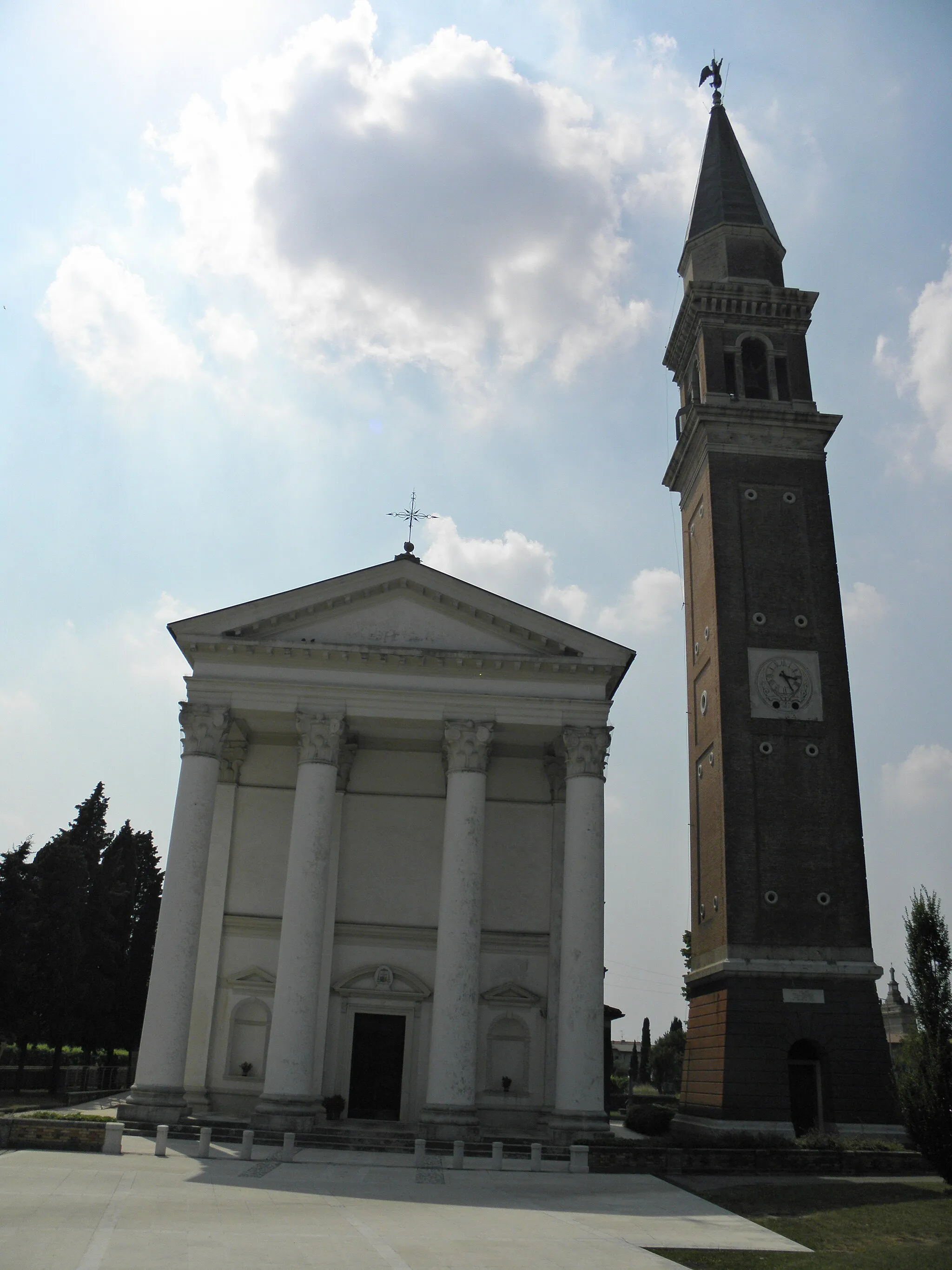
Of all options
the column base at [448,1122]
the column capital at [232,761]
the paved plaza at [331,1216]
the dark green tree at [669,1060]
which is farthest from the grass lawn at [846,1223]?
the dark green tree at [669,1060]

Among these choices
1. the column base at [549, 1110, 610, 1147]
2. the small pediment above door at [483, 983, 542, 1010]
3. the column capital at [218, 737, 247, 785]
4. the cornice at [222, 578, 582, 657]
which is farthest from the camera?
the column capital at [218, 737, 247, 785]

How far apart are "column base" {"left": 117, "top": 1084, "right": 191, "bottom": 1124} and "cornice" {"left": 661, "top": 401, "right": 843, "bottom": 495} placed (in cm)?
2606

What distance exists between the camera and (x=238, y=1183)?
58.2ft

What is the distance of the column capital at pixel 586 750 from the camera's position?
27906 millimetres

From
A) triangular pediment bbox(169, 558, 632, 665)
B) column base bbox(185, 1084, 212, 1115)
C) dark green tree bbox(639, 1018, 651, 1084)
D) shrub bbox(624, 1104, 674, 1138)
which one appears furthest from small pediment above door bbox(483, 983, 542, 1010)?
dark green tree bbox(639, 1018, 651, 1084)

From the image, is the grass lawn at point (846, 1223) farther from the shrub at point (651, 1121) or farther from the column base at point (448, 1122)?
the shrub at point (651, 1121)

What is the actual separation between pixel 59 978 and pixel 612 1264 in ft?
99.9

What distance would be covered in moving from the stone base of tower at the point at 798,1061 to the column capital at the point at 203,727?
16.2 m

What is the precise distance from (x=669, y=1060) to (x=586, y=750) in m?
64.5

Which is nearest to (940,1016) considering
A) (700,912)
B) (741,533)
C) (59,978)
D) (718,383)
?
(700,912)

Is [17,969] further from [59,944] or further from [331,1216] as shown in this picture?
[331,1216]

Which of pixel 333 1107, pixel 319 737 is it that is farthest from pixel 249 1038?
pixel 319 737

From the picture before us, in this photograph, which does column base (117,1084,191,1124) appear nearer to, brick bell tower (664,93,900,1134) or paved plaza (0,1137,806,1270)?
paved plaza (0,1137,806,1270)

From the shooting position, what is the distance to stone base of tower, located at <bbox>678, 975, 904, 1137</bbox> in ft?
89.6
